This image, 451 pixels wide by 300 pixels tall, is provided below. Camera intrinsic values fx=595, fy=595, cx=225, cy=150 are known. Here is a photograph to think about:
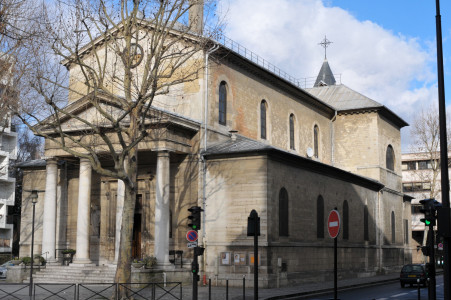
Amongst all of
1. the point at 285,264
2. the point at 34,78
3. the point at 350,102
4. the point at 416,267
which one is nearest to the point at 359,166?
the point at 350,102

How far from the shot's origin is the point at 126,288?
19.6 metres

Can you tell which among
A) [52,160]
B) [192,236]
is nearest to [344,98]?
[52,160]

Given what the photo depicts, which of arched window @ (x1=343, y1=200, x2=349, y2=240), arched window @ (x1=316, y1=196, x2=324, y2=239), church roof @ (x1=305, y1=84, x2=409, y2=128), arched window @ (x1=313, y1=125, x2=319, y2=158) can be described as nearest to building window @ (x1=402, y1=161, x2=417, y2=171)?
church roof @ (x1=305, y1=84, x2=409, y2=128)

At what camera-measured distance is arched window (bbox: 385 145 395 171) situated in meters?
48.8

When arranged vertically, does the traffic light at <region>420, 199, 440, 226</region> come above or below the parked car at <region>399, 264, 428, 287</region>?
above

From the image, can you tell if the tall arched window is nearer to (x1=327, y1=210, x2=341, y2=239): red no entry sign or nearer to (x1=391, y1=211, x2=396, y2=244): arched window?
(x1=327, y1=210, x2=341, y2=239): red no entry sign

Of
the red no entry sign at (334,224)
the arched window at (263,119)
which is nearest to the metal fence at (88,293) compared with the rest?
the red no entry sign at (334,224)

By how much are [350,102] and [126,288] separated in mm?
32330

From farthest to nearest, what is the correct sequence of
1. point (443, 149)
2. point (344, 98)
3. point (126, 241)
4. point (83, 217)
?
point (344, 98), point (83, 217), point (126, 241), point (443, 149)

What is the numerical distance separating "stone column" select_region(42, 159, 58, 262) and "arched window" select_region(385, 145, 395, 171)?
27827 millimetres

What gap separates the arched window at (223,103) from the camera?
1268 inches

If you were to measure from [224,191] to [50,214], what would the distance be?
9.19 metres

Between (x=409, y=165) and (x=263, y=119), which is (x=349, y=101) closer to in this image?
(x=263, y=119)

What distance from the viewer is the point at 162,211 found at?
92.1 feet
